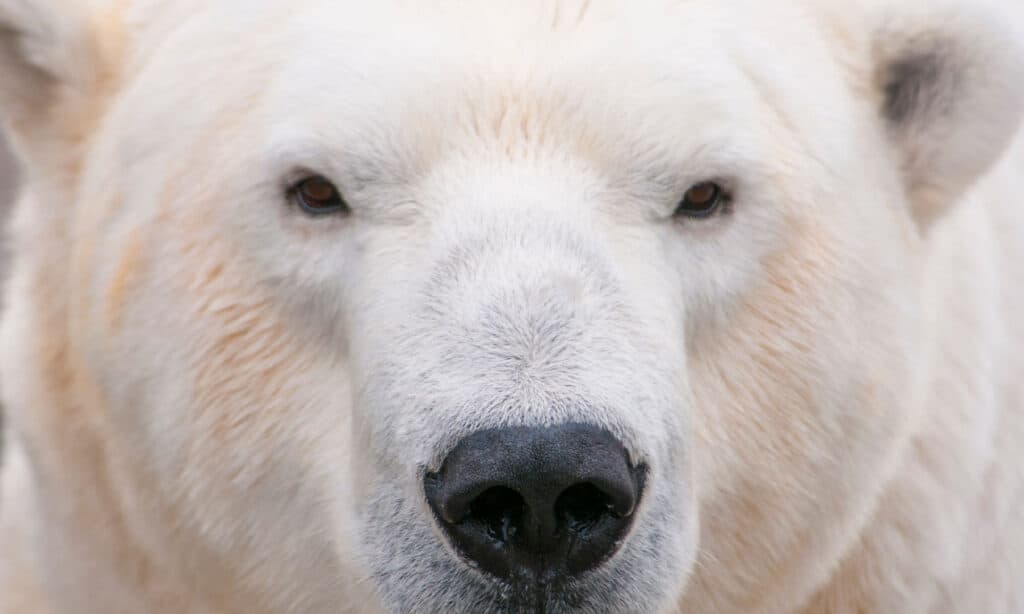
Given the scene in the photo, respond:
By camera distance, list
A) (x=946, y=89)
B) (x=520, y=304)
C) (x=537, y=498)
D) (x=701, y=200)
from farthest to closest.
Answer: (x=946, y=89), (x=701, y=200), (x=520, y=304), (x=537, y=498)

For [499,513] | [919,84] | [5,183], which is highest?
[5,183]

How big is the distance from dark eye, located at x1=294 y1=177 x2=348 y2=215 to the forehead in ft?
0.22

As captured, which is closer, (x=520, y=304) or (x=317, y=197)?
(x=520, y=304)

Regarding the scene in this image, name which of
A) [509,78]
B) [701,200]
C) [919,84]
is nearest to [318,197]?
[509,78]

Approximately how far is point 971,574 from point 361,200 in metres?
1.78

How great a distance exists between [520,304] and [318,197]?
56 cm

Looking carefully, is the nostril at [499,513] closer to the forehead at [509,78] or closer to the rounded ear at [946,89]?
the forehead at [509,78]

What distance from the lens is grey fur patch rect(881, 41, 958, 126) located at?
319cm

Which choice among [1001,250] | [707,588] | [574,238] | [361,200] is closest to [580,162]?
[574,238]

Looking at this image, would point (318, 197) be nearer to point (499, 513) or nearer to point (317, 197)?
point (317, 197)

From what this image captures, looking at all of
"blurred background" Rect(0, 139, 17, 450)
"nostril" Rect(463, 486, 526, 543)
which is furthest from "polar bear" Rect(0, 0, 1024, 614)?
"blurred background" Rect(0, 139, 17, 450)

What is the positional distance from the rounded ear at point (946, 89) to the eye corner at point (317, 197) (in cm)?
121

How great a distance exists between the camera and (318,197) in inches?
113

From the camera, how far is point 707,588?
3.18m
